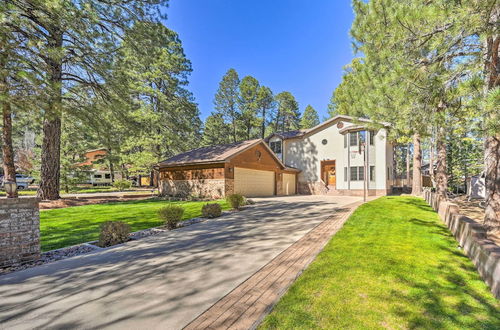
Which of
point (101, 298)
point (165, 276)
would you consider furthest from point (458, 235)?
point (101, 298)

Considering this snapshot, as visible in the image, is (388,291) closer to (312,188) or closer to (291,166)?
(312,188)

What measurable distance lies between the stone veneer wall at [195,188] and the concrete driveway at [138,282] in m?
10.7

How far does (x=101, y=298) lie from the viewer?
139 inches

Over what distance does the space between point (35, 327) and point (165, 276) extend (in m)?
1.79

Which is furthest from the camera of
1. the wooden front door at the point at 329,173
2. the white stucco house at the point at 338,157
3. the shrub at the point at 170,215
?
the wooden front door at the point at 329,173

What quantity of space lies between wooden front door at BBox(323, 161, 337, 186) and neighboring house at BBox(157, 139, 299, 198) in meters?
5.61

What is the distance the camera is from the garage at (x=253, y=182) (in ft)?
62.7

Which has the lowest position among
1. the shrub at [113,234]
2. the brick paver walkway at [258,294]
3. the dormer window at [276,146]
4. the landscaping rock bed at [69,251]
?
the landscaping rock bed at [69,251]

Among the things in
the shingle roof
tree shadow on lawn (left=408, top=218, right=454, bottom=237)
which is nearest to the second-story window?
the shingle roof

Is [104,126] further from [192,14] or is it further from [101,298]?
[101,298]

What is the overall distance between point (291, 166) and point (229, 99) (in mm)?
18586

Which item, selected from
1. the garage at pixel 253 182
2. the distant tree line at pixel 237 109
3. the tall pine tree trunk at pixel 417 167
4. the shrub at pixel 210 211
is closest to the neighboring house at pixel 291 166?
the garage at pixel 253 182

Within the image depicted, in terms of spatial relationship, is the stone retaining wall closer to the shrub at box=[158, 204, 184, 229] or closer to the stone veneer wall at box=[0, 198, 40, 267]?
the shrub at box=[158, 204, 184, 229]

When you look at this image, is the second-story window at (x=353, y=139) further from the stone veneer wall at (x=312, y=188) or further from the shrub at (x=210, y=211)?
the shrub at (x=210, y=211)
